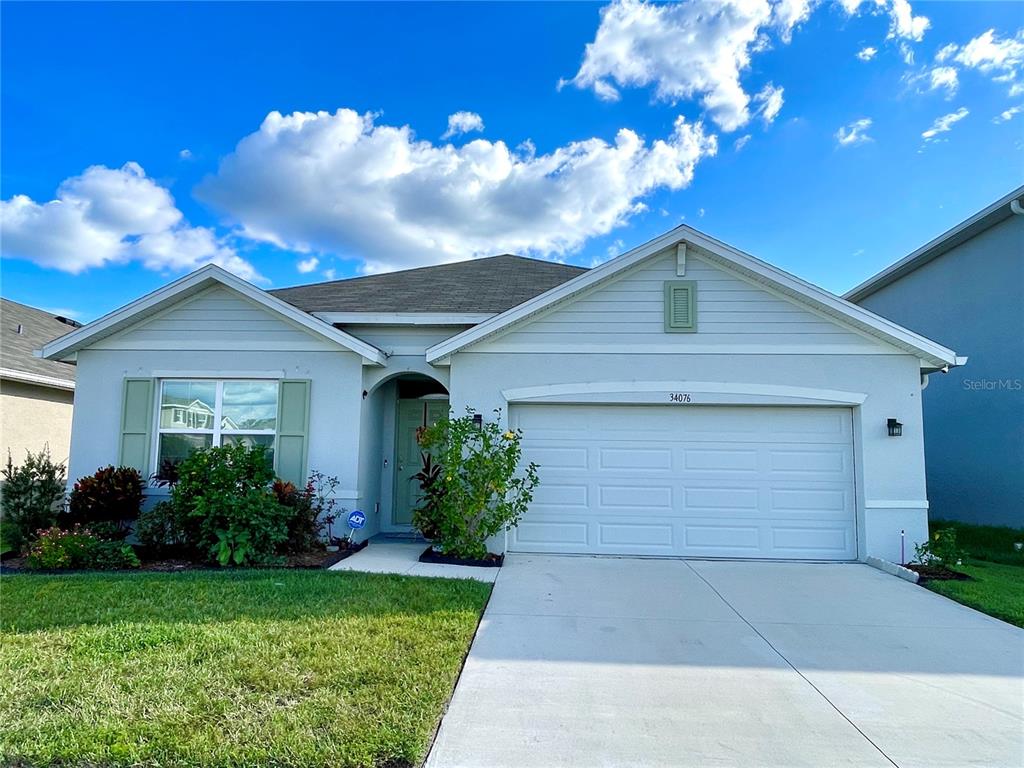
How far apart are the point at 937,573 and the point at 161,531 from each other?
406 inches

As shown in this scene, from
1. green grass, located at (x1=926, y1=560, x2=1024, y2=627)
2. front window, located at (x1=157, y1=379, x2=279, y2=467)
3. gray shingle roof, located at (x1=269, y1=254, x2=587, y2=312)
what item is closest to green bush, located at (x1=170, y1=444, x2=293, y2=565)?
front window, located at (x1=157, y1=379, x2=279, y2=467)

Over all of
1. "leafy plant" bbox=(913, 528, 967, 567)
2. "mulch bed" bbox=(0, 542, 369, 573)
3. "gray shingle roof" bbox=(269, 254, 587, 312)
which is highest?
"gray shingle roof" bbox=(269, 254, 587, 312)

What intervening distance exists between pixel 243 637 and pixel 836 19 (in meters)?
12.1

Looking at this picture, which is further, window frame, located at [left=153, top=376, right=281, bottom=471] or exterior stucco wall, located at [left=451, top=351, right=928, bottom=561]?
window frame, located at [left=153, top=376, right=281, bottom=471]

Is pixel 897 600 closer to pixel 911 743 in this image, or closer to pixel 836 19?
pixel 911 743

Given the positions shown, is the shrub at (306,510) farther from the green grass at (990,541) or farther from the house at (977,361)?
the house at (977,361)

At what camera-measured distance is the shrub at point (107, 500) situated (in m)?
8.35

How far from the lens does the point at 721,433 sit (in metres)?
8.64

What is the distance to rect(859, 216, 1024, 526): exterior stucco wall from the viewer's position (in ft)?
34.3

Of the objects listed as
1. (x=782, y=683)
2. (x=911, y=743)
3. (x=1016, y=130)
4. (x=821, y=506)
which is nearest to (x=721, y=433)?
(x=821, y=506)

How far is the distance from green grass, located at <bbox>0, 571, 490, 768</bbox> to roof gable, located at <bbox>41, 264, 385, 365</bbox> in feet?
12.8

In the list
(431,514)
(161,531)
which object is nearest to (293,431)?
(161,531)

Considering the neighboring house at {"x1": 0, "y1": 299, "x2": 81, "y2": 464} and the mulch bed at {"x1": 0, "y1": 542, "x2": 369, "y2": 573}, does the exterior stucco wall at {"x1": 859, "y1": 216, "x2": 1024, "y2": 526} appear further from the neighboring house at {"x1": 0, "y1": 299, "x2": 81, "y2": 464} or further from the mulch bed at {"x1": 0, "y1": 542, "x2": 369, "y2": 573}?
the neighboring house at {"x1": 0, "y1": 299, "x2": 81, "y2": 464}

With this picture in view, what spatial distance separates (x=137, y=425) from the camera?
30.0 ft
